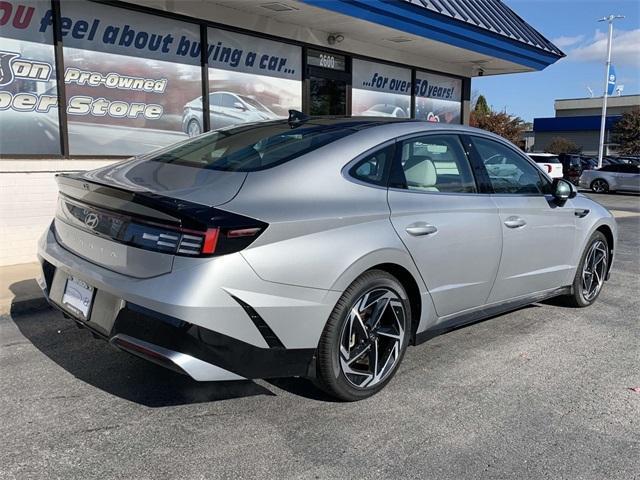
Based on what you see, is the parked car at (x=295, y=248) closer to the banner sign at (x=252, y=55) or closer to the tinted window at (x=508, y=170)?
the tinted window at (x=508, y=170)

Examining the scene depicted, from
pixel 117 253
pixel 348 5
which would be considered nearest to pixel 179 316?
pixel 117 253

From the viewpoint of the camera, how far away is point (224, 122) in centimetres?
917

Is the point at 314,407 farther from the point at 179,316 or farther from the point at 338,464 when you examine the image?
the point at 179,316

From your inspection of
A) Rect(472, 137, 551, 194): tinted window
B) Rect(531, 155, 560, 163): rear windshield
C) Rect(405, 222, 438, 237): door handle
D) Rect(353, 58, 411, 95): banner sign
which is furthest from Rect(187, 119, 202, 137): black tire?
Rect(531, 155, 560, 163): rear windshield

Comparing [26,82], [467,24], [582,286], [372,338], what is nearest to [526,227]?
[582,286]

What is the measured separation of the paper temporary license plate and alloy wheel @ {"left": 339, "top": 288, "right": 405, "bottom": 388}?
136cm

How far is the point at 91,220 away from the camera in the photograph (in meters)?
3.12

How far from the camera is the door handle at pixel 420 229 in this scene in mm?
3459

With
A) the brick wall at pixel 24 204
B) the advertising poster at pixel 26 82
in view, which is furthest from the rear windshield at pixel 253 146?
the advertising poster at pixel 26 82

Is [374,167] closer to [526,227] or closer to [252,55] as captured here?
[526,227]

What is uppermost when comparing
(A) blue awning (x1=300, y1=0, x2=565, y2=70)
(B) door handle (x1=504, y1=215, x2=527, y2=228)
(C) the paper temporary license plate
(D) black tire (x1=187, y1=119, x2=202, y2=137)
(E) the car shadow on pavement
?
(A) blue awning (x1=300, y1=0, x2=565, y2=70)

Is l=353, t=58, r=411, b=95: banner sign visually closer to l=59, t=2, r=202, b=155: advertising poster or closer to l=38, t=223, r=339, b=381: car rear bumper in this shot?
l=59, t=2, r=202, b=155: advertising poster

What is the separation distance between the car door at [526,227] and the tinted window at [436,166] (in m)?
0.20

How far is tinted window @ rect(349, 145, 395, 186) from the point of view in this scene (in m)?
3.37
